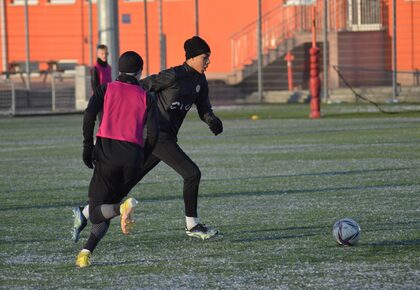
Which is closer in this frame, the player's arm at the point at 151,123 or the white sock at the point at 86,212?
the player's arm at the point at 151,123

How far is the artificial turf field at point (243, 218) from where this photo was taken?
8812mm

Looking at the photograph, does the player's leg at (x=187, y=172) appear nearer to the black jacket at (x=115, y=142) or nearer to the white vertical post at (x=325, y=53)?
the black jacket at (x=115, y=142)

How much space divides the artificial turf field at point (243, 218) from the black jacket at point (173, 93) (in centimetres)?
102

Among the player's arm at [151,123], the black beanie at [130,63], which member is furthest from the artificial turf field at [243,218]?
the black beanie at [130,63]

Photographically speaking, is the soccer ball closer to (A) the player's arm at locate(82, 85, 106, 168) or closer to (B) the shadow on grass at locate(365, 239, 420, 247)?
(B) the shadow on grass at locate(365, 239, 420, 247)

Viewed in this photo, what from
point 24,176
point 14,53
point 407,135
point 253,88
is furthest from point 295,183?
point 14,53

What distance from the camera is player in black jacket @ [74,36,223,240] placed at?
11016mm

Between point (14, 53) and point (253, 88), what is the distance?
34.6 ft

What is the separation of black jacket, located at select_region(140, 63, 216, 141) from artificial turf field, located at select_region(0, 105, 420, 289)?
1020 millimetres

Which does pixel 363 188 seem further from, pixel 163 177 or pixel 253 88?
pixel 253 88

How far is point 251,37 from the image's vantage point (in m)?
44.3

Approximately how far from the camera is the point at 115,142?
9.49m

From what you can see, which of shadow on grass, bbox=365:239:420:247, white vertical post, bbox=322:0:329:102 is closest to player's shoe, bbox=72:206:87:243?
shadow on grass, bbox=365:239:420:247

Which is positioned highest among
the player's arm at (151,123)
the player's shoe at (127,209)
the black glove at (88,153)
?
the player's arm at (151,123)
